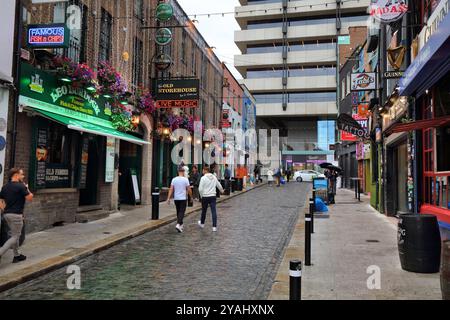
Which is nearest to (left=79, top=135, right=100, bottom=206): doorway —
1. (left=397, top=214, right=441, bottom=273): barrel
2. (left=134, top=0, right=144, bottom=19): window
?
(left=134, top=0, right=144, bottom=19): window

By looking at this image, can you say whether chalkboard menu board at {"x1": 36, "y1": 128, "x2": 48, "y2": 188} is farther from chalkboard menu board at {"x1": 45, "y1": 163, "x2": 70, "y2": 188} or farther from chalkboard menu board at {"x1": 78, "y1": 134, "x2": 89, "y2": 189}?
chalkboard menu board at {"x1": 78, "y1": 134, "x2": 89, "y2": 189}

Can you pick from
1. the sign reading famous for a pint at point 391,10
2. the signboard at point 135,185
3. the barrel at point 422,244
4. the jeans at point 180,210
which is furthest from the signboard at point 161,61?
the barrel at point 422,244

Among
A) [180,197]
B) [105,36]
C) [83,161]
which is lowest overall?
[180,197]

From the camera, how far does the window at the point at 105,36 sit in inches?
535

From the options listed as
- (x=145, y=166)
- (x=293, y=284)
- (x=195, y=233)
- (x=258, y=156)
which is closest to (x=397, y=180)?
(x=195, y=233)

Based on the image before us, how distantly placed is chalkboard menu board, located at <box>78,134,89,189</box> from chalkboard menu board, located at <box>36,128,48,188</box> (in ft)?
5.74

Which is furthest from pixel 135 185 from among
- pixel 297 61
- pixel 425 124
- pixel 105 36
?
pixel 297 61

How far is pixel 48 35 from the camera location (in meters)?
9.28

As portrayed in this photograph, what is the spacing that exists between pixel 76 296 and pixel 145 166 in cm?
1198

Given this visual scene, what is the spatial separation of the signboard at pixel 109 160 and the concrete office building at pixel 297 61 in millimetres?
39456

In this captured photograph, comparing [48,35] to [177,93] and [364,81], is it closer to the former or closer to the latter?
[177,93]

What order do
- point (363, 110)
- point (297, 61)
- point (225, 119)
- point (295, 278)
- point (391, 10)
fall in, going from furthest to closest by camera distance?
point (297, 61) < point (225, 119) < point (363, 110) < point (391, 10) < point (295, 278)

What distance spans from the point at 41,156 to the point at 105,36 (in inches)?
207

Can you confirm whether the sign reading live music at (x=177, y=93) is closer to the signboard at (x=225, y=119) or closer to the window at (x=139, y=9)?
the window at (x=139, y=9)
